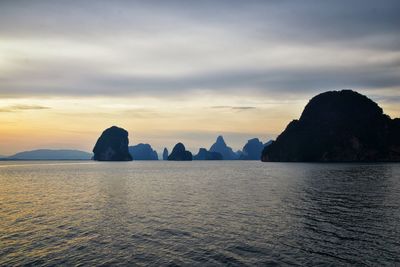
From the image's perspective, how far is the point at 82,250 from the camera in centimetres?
2992

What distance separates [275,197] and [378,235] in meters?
30.1

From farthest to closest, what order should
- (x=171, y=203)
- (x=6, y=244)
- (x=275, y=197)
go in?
1. (x=275, y=197)
2. (x=171, y=203)
3. (x=6, y=244)

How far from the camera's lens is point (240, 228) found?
123ft

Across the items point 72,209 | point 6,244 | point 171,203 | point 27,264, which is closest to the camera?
point 27,264

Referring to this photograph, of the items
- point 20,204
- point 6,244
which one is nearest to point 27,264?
point 6,244

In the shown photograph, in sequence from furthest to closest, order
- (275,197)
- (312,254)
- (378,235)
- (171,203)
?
(275,197), (171,203), (378,235), (312,254)

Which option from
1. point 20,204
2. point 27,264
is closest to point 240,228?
point 27,264

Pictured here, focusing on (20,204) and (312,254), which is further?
(20,204)

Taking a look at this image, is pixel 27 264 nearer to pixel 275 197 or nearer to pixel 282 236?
pixel 282 236

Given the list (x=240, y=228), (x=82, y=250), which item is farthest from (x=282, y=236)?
(x=82, y=250)

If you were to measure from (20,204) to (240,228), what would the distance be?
145 ft

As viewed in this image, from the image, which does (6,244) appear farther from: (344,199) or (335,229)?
(344,199)

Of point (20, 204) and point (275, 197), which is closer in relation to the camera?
point (20, 204)

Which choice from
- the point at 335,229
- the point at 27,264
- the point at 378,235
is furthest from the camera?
the point at 335,229
